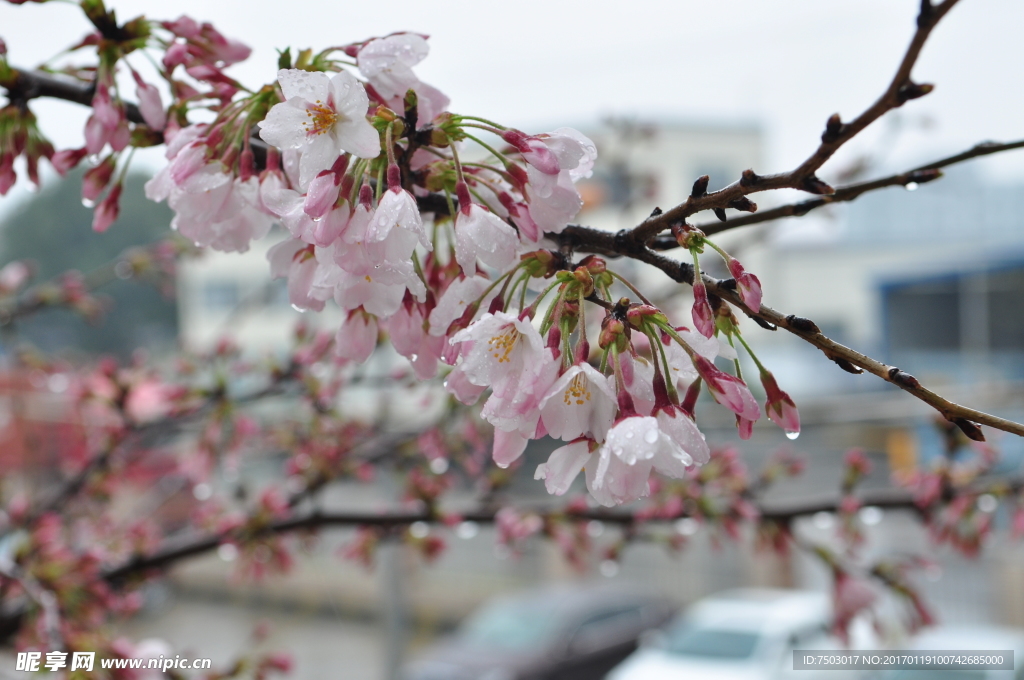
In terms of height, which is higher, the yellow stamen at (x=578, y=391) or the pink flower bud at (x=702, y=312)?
the pink flower bud at (x=702, y=312)

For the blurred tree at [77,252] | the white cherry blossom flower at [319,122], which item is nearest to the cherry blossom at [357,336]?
the white cherry blossom flower at [319,122]

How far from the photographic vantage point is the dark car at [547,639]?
5.45 m

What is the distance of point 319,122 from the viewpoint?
23.1 inches

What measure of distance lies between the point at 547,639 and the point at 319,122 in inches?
217

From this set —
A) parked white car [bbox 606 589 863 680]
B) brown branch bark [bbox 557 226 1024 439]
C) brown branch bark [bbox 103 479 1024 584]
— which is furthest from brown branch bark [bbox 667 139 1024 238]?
parked white car [bbox 606 589 863 680]

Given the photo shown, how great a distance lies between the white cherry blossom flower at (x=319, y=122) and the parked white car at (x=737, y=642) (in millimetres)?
4880

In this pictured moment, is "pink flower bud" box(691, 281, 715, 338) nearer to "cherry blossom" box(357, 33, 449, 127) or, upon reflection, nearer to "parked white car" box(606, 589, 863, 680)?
"cherry blossom" box(357, 33, 449, 127)

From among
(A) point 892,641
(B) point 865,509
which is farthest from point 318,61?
(A) point 892,641

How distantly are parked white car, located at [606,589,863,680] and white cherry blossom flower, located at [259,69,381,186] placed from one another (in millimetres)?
4880

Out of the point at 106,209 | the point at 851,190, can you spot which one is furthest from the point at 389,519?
the point at 851,190

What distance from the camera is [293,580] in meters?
6.32

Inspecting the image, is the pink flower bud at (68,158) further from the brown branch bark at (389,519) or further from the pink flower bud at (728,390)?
the brown branch bark at (389,519)

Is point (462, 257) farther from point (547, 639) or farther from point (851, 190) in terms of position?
point (547, 639)

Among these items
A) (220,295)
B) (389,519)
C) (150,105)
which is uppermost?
(220,295)
